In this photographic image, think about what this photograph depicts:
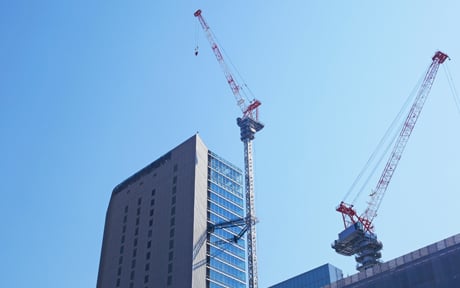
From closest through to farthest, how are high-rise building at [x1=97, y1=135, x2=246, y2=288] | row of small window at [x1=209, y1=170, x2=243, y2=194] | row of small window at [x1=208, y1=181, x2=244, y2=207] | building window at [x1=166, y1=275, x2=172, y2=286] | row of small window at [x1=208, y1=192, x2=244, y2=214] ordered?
building window at [x1=166, y1=275, x2=172, y2=286]
high-rise building at [x1=97, y1=135, x2=246, y2=288]
row of small window at [x1=208, y1=192, x2=244, y2=214]
row of small window at [x1=208, y1=181, x2=244, y2=207]
row of small window at [x1=209, y1=170, x2=243, y2=194]

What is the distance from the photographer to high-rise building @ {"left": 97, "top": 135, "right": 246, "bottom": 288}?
13138 cm

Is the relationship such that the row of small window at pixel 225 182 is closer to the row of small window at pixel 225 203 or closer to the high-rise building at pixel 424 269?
the row of small window at pixel 225 203

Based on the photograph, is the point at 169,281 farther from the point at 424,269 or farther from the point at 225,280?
the point at 424,269

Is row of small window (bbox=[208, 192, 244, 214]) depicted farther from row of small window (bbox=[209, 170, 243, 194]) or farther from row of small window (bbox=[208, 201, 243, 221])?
row of small window (bbox=[209, 170, 243, 194])

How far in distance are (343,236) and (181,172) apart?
4279 cm

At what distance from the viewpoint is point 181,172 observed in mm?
144625

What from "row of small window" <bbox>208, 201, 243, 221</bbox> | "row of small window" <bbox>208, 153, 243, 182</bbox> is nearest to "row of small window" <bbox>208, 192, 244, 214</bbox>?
"row of small window" <bbox>208, 201, 243, 221</bbox>

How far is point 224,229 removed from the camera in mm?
142000

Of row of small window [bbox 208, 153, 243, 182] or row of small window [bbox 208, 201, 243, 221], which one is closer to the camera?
row of small window [bbox 208, 201, 243, 221]

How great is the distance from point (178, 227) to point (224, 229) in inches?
479

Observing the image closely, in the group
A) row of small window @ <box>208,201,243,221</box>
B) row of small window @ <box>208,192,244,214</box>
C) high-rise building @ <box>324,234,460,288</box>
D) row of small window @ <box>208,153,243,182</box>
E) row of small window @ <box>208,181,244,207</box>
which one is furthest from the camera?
row of small window @ <box>208,153,243,182</box>

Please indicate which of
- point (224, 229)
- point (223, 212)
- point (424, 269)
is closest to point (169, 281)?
point (224, 229)

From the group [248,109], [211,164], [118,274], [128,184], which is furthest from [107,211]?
[248,109]

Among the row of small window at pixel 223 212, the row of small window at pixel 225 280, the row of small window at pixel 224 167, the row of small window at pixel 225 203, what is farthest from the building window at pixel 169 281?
the row of small window at pixel 224 167
